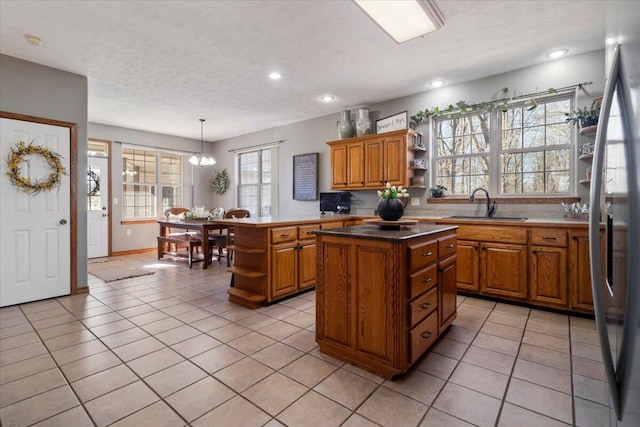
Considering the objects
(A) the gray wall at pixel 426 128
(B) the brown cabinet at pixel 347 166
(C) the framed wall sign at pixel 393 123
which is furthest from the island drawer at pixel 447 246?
(C) the framed wall sign at pixel 393 123

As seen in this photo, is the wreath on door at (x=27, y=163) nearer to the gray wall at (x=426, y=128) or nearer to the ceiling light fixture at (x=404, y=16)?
the gray wall at (x=426, y=128)

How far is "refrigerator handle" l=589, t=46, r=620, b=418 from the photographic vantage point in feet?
2.85

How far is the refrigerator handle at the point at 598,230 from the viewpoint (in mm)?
869

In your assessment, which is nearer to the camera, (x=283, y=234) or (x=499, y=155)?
(x=283, y=234)

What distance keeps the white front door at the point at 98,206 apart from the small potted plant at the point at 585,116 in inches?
304

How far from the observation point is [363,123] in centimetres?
490

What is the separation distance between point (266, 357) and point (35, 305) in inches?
117

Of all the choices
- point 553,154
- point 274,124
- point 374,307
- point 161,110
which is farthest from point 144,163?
point 553,154

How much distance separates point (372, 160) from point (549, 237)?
2.39m

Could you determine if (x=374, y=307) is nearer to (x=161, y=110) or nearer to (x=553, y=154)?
(x=553, y=154)

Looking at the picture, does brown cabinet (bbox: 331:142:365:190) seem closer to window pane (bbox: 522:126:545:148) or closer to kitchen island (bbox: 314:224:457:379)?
window pane (bbox: 522:126:545:148)

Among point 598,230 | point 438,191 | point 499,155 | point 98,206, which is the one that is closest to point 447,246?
point 598,230

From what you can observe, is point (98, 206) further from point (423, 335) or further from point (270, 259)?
point (423, 335)

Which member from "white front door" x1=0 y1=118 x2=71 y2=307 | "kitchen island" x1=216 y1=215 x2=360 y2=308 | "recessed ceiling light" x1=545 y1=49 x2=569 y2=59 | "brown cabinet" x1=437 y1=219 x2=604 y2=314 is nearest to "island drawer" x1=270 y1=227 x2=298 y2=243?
"kitchen island" x1=216 y1=215 x2=360 y2=308
